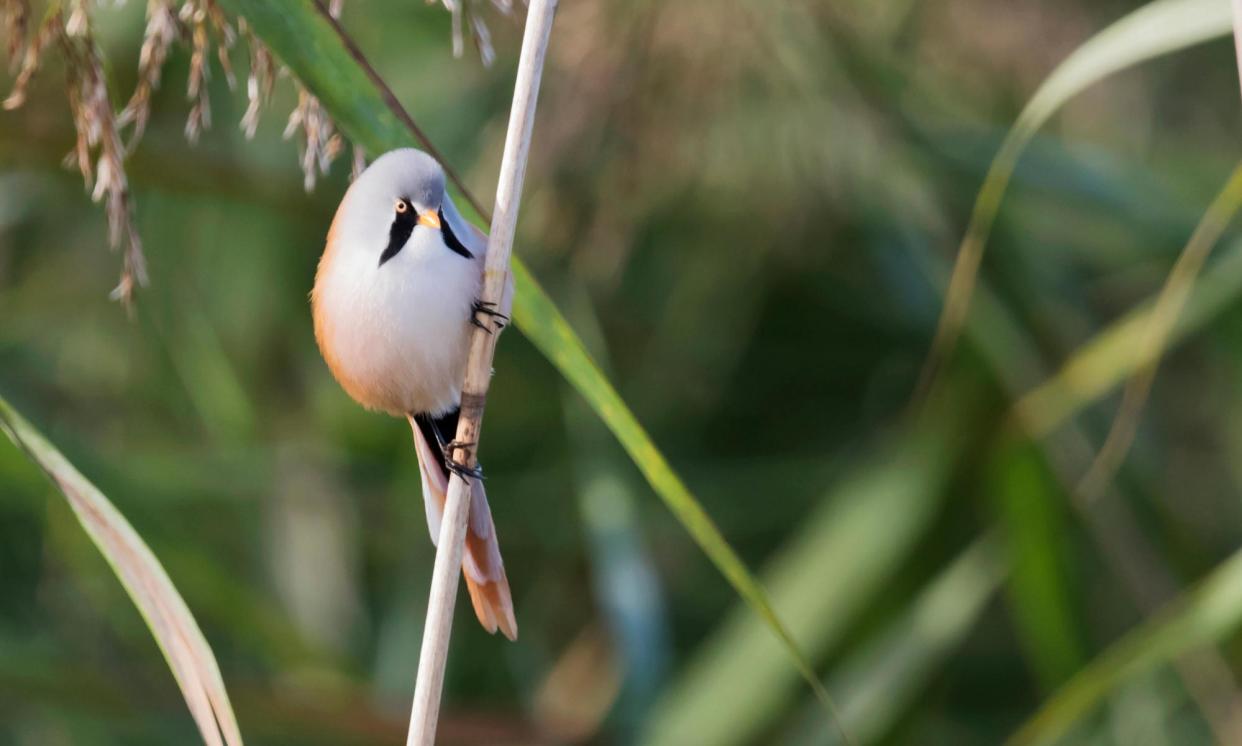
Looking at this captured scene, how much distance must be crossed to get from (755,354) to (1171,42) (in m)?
1.55

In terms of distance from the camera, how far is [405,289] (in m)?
1.09

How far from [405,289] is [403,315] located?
0.07 ft

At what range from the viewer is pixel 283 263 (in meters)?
2.49

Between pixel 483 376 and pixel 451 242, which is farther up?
pixel 451 242

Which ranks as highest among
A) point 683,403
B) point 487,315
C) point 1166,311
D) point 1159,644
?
point 683,403

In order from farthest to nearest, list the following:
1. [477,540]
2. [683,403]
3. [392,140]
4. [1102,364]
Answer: [683,403]
[1102,364]
[477,540]
[392,140]

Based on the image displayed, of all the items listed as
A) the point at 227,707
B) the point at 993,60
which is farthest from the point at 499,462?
the point at 227,707

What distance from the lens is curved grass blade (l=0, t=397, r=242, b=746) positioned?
0.94 metres

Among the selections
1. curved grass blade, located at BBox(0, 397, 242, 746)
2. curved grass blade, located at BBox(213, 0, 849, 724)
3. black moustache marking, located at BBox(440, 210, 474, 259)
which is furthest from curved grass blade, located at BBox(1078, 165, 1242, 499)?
curved grass blade, located at BBox(0, 397, 242, 746)

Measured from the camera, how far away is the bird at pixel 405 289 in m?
1.06

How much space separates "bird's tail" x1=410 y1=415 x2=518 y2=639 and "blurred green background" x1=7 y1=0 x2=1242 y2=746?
2.38 feet

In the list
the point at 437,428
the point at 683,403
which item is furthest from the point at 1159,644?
the point at 683,403

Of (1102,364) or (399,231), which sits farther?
(1102,364)

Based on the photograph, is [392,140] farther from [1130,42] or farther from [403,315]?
[1130,42]
